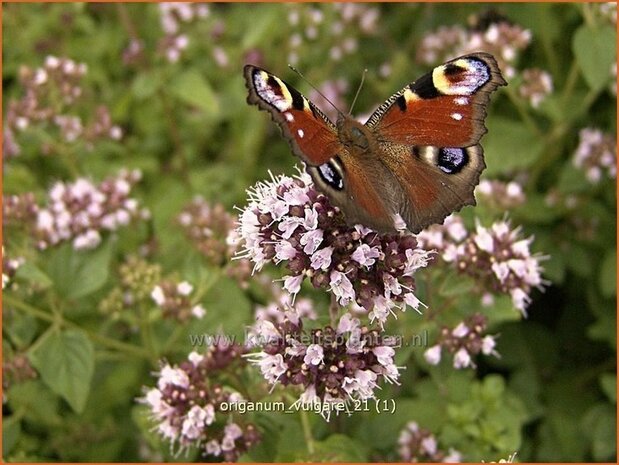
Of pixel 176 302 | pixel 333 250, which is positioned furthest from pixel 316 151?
pixel 176 302

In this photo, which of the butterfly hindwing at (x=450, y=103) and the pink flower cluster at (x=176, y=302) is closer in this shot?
the butterfly hindwing at (x=450, y=103)

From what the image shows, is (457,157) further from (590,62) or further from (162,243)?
(162,243)

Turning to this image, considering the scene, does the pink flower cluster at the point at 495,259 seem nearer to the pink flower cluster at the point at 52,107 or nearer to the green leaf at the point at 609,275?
the green leaf at the point at 609,275

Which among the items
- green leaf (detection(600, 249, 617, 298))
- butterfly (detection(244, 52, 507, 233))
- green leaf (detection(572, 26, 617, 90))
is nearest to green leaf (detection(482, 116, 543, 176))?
green leaf (detection(572, 26, 617, 90))

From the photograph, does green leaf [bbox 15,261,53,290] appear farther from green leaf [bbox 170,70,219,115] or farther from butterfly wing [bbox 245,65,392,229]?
green leaf [bbox 170,70,219,115]

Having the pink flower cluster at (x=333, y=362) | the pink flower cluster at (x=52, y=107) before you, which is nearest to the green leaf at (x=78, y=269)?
the pink flower cluster at (x=52, y=107)

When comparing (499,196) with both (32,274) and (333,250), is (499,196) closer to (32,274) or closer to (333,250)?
(333,250)

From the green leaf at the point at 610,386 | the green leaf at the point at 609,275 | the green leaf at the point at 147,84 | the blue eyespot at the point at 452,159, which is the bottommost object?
the green leaf at the point at 610,386
